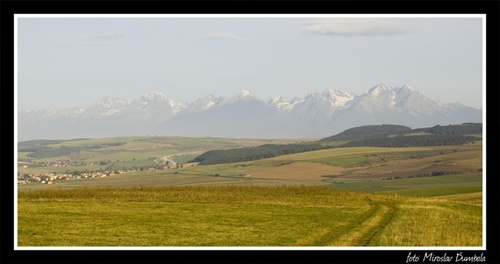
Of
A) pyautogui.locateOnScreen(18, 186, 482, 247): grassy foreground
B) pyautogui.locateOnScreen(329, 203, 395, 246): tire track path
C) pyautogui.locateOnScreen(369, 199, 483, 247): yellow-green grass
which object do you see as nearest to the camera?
pyautogui.locateOnScreen(329, 203, 395, 246): tire track path

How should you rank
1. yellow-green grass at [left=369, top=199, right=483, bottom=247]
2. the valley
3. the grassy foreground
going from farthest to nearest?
the grassy foreground
the valley
yellow-green grass at [left=369, top=199, right=483, bottom=247]

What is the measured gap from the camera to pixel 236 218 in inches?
1930

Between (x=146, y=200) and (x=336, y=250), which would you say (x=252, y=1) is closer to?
(x=336, y=250)

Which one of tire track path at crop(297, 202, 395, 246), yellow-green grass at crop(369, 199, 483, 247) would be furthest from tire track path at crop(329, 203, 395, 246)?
yellow-green grass at crop(369, 199, 483, 247)

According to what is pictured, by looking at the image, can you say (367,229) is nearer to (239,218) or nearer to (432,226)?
(432,226)

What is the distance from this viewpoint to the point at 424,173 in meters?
181

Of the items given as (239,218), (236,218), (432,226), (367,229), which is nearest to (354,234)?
(367,229)

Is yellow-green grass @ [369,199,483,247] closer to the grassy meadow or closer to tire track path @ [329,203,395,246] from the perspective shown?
the grassy meadow

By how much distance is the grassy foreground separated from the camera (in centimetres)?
3631

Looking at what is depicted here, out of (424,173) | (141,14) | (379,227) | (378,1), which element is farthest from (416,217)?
(424,173)

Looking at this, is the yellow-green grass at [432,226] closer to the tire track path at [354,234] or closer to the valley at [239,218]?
the valley at [239,218]

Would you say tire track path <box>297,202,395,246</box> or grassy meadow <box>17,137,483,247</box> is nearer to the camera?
tire track path <box>297,202,395,246</box>
